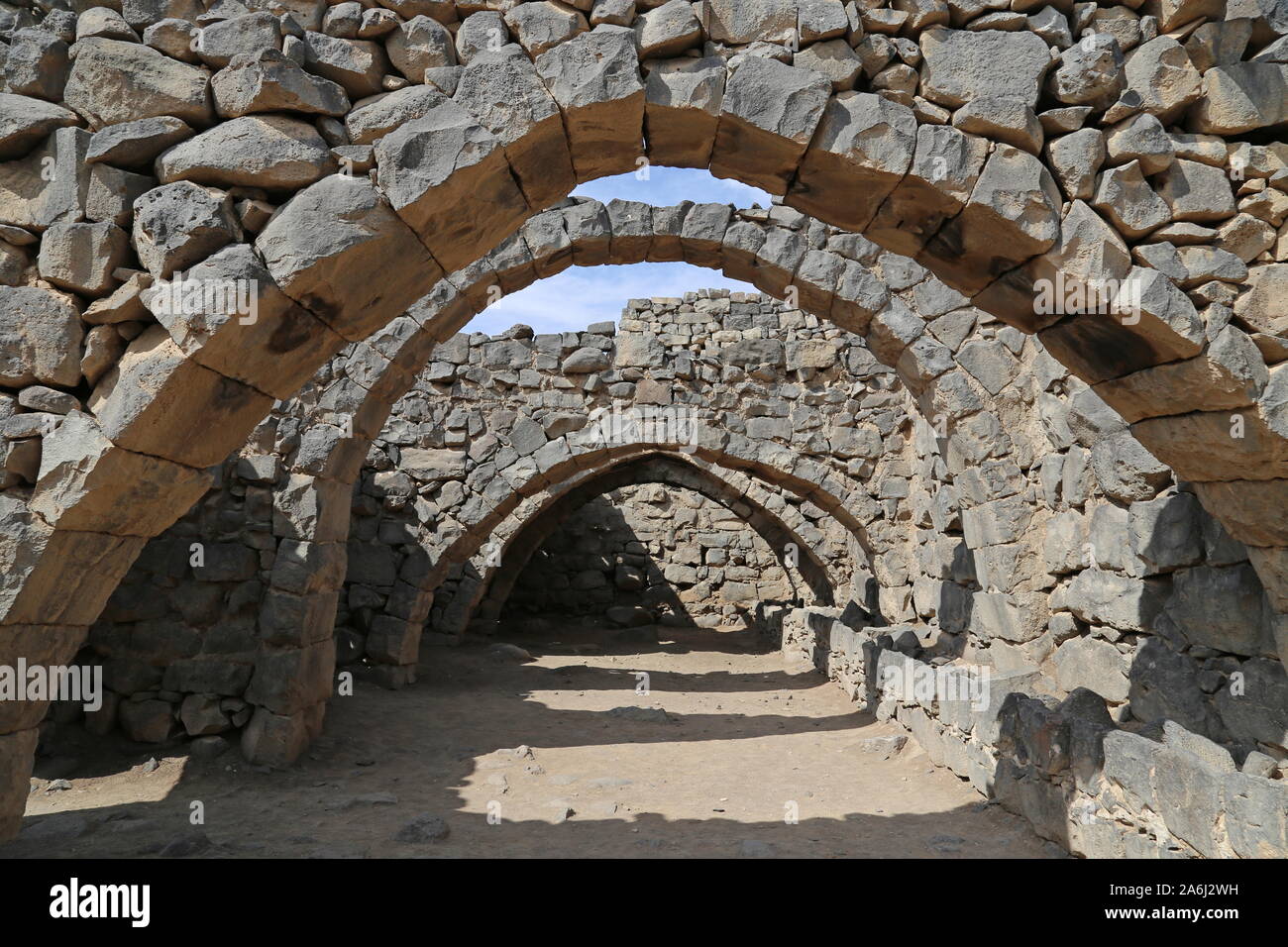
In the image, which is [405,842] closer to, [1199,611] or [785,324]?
[1199,611]

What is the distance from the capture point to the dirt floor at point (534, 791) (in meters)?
4.47

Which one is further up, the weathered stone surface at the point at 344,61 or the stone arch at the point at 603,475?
the weathered stone surface at the point at 344,61

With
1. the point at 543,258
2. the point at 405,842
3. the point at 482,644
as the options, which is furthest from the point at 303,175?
the point at 482,644

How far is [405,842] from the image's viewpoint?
→ 14.9ft

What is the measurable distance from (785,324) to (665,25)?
8344 millimetres

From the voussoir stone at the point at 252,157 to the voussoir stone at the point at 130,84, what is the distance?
6.3 inches

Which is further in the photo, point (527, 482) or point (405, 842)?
point (527, 482)

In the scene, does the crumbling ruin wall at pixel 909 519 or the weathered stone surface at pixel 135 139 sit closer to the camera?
the weathered stone surface at pixel 135 139

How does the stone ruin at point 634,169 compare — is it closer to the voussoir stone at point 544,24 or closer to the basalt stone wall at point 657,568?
the voussoir stone at point 544,24

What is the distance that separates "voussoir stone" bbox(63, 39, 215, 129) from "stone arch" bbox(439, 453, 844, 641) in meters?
9.23

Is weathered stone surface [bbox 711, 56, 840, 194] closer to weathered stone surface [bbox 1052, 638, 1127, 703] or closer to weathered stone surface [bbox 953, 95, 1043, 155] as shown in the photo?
weathered stone surface [bbox 953, 95, 1043, 155]

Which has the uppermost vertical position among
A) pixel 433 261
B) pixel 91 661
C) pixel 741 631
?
pixel 433 261

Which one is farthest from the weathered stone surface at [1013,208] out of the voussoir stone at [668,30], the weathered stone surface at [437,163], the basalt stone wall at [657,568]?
the basalt stone wall at [657,568]

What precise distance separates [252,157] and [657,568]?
13.9 m
